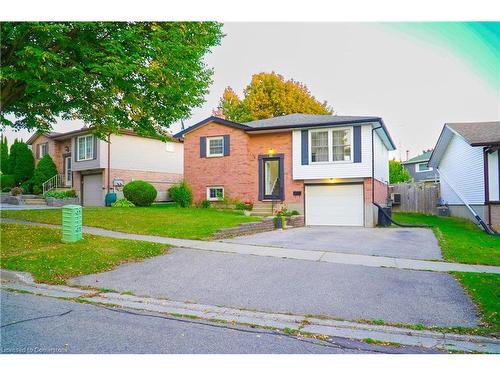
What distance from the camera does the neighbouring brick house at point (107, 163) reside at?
2466 centimetres

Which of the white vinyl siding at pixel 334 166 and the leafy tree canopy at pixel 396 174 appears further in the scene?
the leafy tree canopy at pixel 396 174

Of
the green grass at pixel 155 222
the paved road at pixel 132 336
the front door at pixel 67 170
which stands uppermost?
the front door at pixel 67 170

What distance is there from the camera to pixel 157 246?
10.2 meters

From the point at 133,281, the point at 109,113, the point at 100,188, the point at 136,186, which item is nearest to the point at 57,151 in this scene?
the point at 100,188

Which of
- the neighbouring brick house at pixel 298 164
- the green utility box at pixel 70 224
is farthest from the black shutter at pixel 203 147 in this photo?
the green utility box at pixel 70 224

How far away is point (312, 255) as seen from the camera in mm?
9758

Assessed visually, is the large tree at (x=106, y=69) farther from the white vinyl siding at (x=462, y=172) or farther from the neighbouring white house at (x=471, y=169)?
the white vinyl siding at (x=462, y=172)

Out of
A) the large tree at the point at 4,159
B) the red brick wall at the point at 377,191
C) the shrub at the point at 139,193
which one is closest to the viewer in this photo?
the red brick wall at the point at 377,191

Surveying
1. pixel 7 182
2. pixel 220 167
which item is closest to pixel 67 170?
pixel 7 182

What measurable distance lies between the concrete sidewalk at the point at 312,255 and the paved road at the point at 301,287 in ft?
1.66

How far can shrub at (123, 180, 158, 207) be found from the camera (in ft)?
73.1

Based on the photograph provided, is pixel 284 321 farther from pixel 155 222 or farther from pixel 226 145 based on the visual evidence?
pixel 226 145

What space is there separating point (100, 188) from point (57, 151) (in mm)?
6461

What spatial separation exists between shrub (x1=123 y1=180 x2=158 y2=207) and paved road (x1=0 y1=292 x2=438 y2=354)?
1720 centimetres
